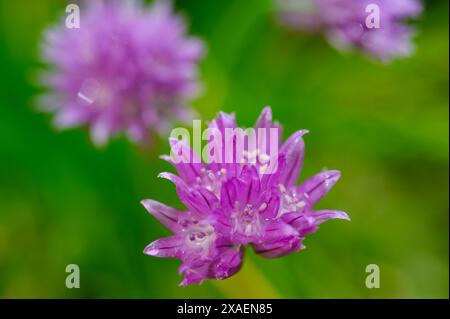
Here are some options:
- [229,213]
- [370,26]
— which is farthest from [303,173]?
[229,213]

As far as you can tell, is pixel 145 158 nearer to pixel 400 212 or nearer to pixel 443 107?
pixel 400 212

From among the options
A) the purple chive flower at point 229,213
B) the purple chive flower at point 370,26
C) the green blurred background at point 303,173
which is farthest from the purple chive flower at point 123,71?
the purple chive flower at point 229,213

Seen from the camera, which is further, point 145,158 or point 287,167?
point 145,158

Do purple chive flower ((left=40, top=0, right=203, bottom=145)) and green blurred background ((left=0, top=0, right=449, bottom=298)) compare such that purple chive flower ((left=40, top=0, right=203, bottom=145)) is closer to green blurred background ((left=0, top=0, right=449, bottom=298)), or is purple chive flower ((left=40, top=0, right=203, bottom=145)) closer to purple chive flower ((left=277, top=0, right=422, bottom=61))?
green blurred background ((left=0, top=0, right=449, bottom=298))

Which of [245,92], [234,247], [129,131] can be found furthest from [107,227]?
[234,247]

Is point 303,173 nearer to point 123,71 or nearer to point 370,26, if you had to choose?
point 370,26

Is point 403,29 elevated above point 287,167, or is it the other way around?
point 403,29

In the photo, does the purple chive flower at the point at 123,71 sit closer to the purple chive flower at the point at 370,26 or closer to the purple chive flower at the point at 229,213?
the purple chive flower at the point at 370,26
